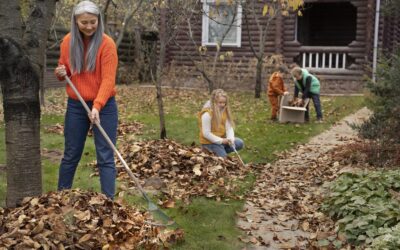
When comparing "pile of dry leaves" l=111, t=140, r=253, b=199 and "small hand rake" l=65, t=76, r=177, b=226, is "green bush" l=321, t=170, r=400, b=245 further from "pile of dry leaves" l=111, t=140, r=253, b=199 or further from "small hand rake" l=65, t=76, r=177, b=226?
"small hand rake" l=65, t=76, r=177, b=226

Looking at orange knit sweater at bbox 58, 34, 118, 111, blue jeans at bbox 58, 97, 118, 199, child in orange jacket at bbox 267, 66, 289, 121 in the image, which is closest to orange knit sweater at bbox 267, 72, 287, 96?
child in orange jacket at bbox 267, 66, 289, 121

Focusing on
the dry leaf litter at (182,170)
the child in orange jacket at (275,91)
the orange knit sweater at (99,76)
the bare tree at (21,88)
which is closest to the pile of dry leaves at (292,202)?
the dry leaf litter at (182,170)

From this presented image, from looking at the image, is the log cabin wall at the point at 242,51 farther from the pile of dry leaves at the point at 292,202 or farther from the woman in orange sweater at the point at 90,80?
the woman in orange sweater at the point at 90,80

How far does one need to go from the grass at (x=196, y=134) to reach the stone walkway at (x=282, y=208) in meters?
0.15

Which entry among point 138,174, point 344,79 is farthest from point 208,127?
point 344,79

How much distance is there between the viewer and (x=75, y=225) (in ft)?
13.2

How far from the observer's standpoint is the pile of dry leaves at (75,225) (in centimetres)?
381

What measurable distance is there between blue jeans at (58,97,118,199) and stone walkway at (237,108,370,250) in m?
1.33

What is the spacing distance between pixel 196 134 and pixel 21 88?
20.4 feet

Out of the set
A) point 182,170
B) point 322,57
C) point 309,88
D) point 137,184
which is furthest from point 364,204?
point 322,57

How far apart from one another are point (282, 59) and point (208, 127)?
39.9 feet

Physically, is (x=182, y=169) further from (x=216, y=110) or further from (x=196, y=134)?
(x=196, y=134)

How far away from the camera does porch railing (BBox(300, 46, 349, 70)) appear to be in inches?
765

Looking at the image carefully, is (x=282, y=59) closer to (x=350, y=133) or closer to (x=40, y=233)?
(x=350, y=133)
